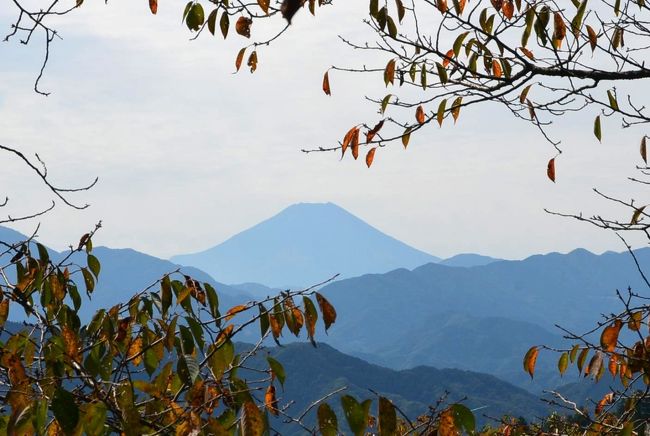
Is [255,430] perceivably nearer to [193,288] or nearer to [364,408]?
[364,408]

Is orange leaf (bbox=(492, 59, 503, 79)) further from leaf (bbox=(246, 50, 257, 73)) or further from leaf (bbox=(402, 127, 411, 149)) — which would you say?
leaf (bbox=(246, 50, 257, 73))

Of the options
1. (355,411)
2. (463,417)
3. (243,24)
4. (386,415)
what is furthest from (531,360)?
(243,24)

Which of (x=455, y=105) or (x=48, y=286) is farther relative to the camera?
(x=455, y=105)

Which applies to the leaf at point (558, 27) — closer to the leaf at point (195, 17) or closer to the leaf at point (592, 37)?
the leaf at point (592, 37)

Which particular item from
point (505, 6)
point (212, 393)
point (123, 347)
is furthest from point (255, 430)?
point (505, 6)

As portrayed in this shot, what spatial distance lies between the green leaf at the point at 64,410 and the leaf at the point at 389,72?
3.25 meters

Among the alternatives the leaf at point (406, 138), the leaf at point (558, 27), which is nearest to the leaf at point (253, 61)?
the leaf at point (406, 138)

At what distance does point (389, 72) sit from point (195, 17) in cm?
157

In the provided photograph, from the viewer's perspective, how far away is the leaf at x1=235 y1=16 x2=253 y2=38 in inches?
178

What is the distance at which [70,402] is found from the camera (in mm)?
2498

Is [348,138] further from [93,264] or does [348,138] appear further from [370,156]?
[93,264]

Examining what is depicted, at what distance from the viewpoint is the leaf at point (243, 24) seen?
453 cm

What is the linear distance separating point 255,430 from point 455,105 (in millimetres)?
3147

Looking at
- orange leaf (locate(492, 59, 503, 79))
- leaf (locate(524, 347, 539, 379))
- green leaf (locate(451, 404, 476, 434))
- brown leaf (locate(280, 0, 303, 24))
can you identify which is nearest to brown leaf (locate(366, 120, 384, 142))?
orange leaf (locate(492, 59, 503, 79))
